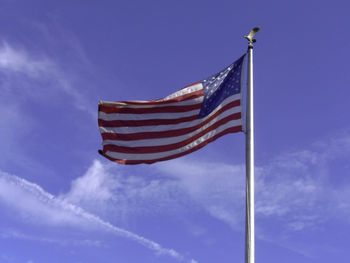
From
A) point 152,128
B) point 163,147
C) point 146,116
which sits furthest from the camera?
point 146,116

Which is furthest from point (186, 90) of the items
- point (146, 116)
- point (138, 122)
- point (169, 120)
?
point (138, 122)

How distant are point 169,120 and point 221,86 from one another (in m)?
2.66

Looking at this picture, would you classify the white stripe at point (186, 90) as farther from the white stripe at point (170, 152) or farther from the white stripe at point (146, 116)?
the white stripe at point (170, 152)

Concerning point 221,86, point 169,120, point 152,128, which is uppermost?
point 221,86

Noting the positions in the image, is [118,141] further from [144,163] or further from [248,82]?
[248,82]

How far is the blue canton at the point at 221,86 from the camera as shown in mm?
19844

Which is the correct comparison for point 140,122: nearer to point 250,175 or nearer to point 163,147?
point 163,147

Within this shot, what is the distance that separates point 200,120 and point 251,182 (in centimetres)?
453

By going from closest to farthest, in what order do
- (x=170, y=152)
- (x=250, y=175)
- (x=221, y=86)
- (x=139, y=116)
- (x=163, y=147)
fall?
(x=250, y=175) → (x=170, y=152) → (x=221, y=86) → (x=163, y=147) → (x=139, y=116)

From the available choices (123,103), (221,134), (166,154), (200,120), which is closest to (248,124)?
(221,134)

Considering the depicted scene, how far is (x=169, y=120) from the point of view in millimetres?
20812

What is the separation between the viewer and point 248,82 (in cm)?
1891

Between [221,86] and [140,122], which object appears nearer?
[221,86]

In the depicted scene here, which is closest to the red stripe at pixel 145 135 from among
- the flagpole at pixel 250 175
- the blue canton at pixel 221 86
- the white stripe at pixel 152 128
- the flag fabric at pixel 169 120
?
the flag fabric at pixel 169 120
